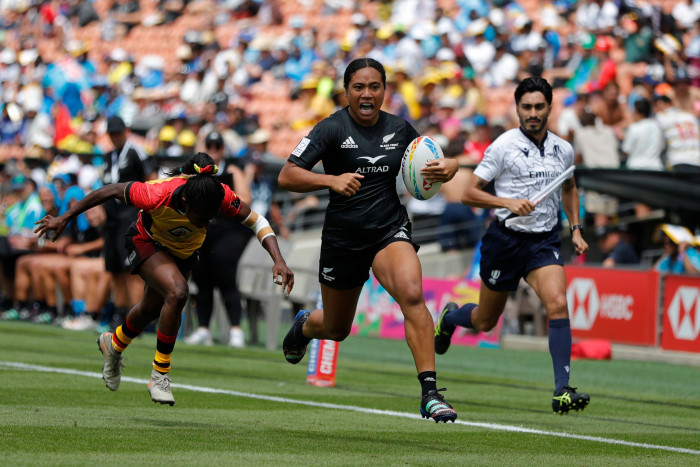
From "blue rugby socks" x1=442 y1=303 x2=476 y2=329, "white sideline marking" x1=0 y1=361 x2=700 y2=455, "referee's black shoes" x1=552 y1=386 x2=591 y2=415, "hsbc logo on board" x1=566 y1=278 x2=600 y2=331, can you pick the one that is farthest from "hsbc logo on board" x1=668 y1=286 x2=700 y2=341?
"referee's black shoes" x1=552 y1=386 x2=591 y2=415

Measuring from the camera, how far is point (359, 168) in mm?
8484

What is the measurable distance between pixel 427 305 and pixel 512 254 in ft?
27.4

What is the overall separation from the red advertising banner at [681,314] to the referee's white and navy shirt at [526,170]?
6436mm

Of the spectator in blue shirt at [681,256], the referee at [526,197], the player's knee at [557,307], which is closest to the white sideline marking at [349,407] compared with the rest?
the player's knee at [557,307]

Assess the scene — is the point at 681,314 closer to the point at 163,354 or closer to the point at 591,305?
the point at 591,305

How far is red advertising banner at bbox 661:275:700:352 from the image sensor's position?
1602cm

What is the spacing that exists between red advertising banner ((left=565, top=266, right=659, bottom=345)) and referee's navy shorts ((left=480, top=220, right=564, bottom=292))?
21.8 ft

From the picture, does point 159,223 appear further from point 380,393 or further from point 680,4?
point 680,4

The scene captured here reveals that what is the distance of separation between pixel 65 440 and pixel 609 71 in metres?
15.3

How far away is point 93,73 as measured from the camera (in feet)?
117

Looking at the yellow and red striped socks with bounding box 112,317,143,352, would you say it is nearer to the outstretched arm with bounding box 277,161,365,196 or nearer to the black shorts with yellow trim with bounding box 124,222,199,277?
the black shorts with yellow trim with bounding box 124,222,199,277

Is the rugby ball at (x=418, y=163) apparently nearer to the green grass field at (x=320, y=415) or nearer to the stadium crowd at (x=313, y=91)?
the green grass field at (x=320, y=415)

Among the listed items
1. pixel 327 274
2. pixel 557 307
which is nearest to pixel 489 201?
pixel 557 307

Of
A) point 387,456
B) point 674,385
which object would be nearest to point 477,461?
point 387,456
